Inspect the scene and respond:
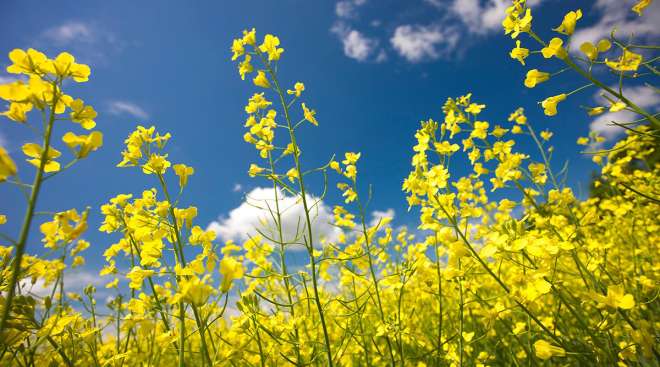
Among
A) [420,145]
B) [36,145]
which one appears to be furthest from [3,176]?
[420,145]

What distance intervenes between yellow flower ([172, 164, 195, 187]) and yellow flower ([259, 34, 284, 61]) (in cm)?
114

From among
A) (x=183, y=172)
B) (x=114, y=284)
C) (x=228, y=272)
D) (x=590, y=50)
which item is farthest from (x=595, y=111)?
(x=114, y=284)

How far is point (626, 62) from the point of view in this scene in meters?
1.57

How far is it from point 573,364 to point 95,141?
3977 millimetres

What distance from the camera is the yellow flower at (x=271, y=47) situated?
2.47 meters

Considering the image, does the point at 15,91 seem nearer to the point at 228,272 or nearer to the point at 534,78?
the point at 228,272

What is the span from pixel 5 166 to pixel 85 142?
22 centimetres

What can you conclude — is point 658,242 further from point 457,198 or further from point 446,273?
point 446,273

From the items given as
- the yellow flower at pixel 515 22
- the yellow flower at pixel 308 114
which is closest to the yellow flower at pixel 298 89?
the yellow flower at pixel 308 114

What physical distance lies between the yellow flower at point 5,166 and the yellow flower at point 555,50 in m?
2.00

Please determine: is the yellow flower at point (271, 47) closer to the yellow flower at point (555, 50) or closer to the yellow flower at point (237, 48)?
the yellow flower at point (237, 48)

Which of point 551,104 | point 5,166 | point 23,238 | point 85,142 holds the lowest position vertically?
point 23,238

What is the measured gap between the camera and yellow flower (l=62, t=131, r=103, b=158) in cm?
110

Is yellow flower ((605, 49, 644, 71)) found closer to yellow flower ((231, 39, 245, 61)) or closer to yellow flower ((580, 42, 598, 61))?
yellow flower ((580, 42, 598, 61))
